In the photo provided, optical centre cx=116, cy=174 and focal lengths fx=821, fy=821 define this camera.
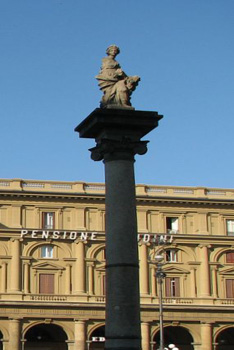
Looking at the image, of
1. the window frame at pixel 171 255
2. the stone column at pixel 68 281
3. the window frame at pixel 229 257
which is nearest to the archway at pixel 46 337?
the stone column at pixel 68 281

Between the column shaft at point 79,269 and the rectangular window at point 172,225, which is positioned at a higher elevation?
the rectangular window at point 172,225

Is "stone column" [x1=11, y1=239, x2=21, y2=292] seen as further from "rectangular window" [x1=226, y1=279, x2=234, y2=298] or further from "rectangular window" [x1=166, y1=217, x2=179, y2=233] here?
"rectangular window" [x1=226, y1=279, x2=234, y2=298]

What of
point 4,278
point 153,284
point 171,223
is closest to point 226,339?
point 153,284

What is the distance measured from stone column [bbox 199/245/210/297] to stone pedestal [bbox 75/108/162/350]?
5761 centimetres

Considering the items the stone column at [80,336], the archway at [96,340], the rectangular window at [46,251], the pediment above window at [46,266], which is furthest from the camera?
the rectangular window at [46,251]

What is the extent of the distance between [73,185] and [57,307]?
11.9m

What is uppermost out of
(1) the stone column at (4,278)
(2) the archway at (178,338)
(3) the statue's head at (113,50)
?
(1) the stone column at (4,278)

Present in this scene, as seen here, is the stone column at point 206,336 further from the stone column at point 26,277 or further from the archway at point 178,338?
the stone column at point 26,277

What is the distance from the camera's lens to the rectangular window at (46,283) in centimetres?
7631

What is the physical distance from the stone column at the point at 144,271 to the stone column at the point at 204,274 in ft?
17.6

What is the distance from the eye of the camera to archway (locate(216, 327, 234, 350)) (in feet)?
268

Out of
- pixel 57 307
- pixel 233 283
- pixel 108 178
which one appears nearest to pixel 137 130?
pixel 108 178

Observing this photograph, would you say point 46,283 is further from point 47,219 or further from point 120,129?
point 120,129

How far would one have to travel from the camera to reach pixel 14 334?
73.8m
